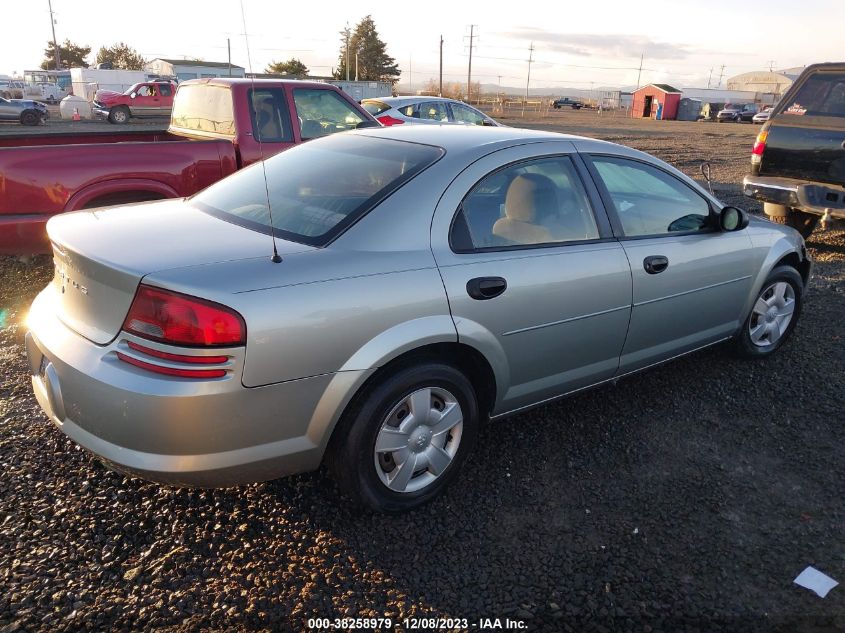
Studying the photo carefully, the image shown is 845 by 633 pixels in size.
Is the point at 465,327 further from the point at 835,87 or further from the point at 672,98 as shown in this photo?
the point at 672,98

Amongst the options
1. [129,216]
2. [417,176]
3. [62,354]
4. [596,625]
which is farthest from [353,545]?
[129,216]

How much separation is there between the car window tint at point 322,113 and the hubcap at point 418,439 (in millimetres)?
4865

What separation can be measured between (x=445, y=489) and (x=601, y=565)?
0.78 meters

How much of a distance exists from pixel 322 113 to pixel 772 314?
5.02m

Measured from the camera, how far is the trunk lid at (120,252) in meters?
2.40

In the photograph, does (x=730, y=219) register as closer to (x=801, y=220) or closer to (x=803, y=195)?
(x=803, y=195)

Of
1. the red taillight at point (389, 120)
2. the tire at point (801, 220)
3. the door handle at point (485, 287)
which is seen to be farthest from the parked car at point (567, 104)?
the door handle at point (485, 287)

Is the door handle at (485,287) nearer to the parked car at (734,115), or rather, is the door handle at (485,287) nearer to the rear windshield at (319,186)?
the rear windshield at (319,186)

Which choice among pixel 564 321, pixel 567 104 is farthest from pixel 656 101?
pixel 564 321

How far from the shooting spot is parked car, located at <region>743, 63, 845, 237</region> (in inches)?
271

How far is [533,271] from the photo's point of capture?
3.05m

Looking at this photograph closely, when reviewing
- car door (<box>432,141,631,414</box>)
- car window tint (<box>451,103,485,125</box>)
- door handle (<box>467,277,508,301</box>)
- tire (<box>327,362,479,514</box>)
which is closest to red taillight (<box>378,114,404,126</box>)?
car window tint (<box>451,103,485,125</box>)

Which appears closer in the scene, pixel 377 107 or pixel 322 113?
pixel 322 113

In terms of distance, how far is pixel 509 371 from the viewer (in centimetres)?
309
